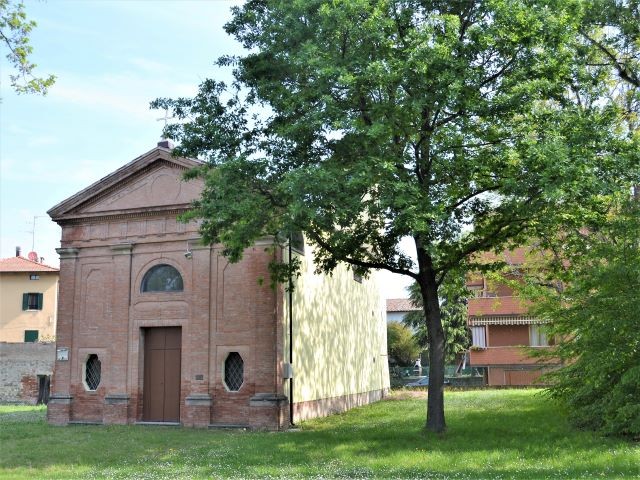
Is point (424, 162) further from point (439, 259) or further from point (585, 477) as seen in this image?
point (585, 477)

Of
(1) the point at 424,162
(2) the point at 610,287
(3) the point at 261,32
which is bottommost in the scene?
(2) the point at 610,287

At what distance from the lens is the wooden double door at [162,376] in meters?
20.1

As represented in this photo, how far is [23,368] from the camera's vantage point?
35750 millimetres

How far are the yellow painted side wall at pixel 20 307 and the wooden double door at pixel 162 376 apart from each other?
1167 inches

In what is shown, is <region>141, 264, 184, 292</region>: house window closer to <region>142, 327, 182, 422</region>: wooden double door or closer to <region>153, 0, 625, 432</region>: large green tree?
<region>142, 327, 182, 422</region>: wooden double door

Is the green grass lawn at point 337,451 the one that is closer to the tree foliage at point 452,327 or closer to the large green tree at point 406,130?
the large green tree at point 406,130

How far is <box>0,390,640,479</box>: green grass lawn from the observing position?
1168 centimetres

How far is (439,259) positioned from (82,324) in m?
11.7

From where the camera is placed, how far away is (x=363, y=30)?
1339cm

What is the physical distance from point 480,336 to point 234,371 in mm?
24856

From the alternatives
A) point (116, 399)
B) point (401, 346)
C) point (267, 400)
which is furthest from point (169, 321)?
point (401, 346)

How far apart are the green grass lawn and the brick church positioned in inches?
38.9

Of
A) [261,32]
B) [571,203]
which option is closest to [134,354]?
[261,32]

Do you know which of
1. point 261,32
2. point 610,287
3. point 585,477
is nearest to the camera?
point 585,477
